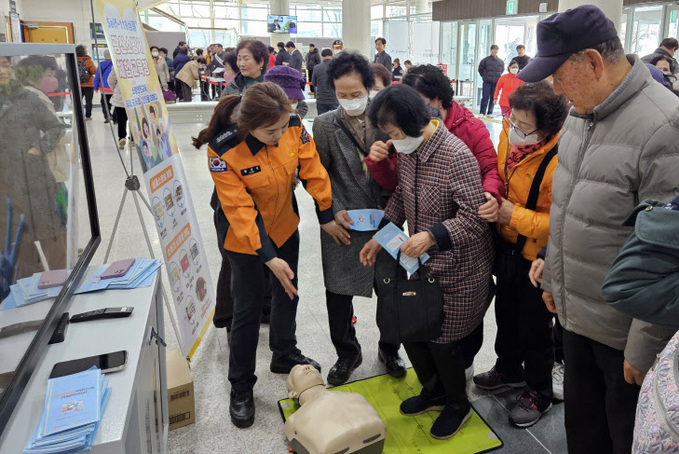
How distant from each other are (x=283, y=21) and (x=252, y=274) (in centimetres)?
1549

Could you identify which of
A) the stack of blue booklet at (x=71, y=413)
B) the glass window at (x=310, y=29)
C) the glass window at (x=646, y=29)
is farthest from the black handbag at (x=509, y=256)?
the glass window at (x=310, y=29)

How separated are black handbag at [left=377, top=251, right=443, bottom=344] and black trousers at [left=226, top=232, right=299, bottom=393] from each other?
552 millimetres

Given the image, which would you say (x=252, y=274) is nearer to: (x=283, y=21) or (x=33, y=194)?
(x=33, y=194)

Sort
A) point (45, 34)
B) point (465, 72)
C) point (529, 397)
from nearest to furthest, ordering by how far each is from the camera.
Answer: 1. point (529, 397)
2. point (465, 72)
3. point (45, 34)

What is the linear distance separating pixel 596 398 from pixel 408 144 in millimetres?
988

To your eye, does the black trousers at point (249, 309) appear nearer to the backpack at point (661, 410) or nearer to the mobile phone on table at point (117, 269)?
the mobile phone on table at point (117, 269)

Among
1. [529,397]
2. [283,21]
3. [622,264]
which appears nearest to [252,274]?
[529,397]

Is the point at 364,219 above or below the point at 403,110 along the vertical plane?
below

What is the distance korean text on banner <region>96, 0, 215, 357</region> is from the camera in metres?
2.10

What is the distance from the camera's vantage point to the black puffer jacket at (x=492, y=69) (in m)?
11.7

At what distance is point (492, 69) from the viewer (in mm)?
11703

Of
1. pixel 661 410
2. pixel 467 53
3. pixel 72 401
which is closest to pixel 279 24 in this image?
pixel 467 53

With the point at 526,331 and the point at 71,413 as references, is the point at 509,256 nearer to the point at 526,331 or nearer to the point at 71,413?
the point at 526,331

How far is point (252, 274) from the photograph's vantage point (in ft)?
6.95
